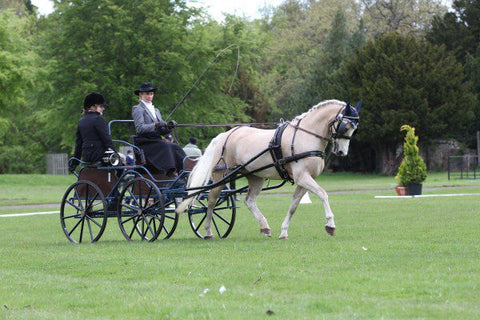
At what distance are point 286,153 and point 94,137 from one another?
9.89ft

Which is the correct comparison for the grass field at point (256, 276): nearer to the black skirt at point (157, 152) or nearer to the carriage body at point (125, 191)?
the carriage body at point (125, 191)

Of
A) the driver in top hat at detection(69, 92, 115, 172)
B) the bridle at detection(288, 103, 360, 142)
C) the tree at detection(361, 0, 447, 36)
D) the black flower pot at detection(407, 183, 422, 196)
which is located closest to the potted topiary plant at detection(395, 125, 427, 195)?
the black flower pot at detection(407, 183, 422, 196)

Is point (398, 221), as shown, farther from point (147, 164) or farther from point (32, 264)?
point (32, 264)

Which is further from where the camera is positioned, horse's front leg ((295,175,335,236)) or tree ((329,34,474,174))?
tree ((329,34,474,174))

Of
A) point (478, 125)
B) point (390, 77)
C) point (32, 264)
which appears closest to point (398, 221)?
point (32, 264)

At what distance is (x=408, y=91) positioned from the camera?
44688 millimetres

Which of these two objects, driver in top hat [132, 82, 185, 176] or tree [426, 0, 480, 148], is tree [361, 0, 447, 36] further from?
driver in top hat [132, 82, 185, 176]

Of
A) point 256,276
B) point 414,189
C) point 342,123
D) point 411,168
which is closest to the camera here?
point 256,276

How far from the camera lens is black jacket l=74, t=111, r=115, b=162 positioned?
1223 cm

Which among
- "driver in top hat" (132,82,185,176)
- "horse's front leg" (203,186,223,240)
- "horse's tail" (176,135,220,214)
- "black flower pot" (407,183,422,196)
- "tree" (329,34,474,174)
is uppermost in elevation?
"tree" (329,34,474,174)

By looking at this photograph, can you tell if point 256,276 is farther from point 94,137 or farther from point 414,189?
point 414,189

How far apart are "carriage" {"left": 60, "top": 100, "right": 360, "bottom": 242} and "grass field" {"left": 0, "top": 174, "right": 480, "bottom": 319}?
539mm

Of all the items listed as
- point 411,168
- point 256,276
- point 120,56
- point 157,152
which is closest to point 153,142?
point 157,152

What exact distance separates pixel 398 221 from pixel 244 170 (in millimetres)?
4189
